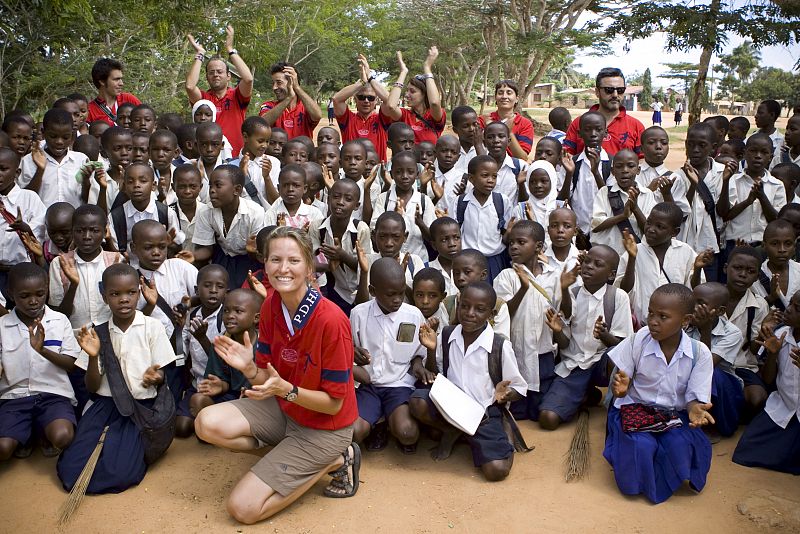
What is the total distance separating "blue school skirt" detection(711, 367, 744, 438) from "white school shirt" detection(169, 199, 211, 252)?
3400 mm

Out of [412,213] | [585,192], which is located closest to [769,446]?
[585,192]

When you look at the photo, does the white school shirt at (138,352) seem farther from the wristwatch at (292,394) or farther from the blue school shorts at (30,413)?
the wristwatch at (292,394)

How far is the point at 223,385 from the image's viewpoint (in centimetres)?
397

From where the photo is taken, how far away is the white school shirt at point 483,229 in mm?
5227

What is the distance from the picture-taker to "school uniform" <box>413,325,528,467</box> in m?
3.80

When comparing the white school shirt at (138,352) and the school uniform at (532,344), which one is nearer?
the white school shirt at (138,352)

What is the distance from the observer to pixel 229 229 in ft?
16.2

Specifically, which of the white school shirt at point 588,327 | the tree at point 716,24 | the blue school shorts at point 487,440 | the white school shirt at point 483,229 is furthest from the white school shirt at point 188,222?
the tree at point 716,24

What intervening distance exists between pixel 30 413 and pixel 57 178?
2115mm

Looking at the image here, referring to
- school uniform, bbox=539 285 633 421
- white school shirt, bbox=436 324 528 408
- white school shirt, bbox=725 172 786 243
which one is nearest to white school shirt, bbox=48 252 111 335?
white school shirt, bbox=436 324 528 408

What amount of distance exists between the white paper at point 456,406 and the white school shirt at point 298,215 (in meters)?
1.72

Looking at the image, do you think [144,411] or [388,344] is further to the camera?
[388,344]

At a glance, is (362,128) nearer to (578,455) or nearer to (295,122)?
(295,122)

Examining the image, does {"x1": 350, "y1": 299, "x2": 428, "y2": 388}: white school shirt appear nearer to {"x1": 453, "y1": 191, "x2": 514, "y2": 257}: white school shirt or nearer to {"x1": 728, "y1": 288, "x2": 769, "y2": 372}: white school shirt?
{"x1": 453, "y1": 191, "x2": 514, "y2": 257}: white school shirt
